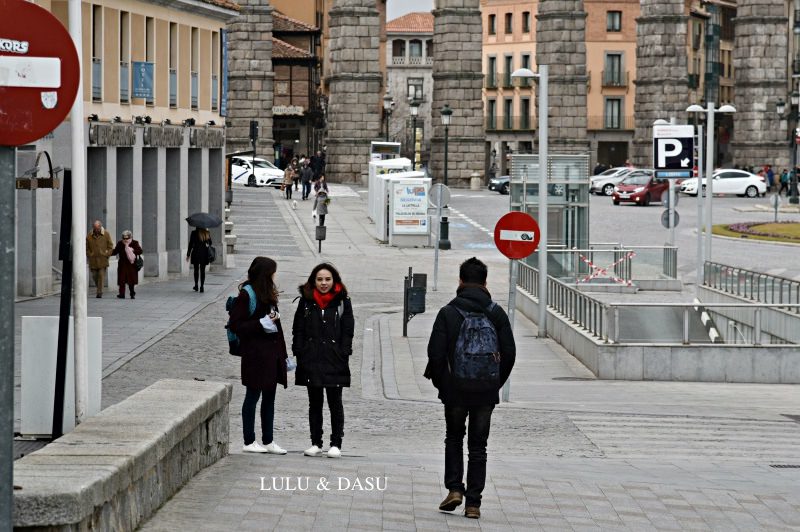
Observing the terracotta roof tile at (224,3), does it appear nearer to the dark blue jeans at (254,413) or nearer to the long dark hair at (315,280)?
the dark blue jeans at (254,413)

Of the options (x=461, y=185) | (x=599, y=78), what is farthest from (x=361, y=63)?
(x=599, y=78)

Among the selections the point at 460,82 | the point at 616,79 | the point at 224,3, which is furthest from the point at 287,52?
the point at 224,3

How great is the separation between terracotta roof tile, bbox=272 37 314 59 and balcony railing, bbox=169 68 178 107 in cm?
6328

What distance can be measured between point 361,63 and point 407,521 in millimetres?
75609

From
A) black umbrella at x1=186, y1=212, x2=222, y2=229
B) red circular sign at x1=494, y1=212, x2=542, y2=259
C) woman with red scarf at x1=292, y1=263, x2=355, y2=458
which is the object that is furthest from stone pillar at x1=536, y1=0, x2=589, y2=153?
woman with red scarf at x1=292, y1=263, x2=355, y2=458

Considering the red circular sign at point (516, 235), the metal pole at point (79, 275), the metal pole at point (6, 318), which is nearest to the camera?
the metal pole at point (6, 318)

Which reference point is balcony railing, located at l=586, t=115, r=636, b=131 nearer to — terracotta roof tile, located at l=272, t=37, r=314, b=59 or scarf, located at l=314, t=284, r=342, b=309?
terracotta roof tile, located at l=272, t=37, r=314, b=59

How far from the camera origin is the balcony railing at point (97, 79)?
114 feet

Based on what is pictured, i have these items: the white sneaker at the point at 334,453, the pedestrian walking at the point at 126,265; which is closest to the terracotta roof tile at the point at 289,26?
the pedestrian walking at the point at 126,265

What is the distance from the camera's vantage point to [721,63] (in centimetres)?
12219

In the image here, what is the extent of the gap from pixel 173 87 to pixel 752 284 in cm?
1641

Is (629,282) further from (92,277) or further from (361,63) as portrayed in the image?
(361,63)

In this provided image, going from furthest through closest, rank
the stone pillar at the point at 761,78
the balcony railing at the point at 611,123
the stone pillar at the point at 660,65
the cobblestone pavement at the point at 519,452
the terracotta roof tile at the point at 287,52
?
the balcony railing at the point at 611,123 < the terracotta roof tile at the point at 287,52 < the stone pillar at the point at 761,78 < the stone pillar at the point at 660,65 < the cobblestone pavement at the point at 519,452

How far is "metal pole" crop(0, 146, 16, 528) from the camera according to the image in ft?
20.9
